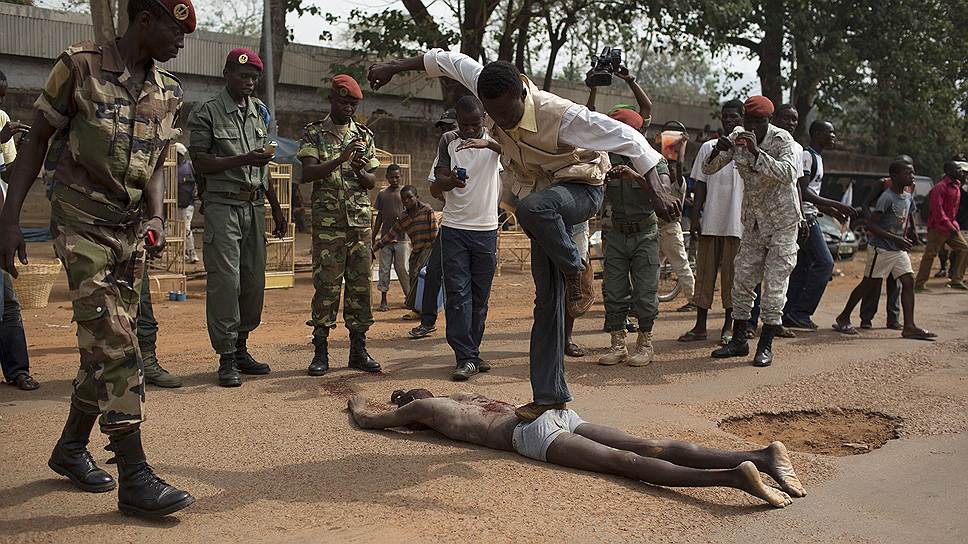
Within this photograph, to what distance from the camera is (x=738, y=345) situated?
25.9ft

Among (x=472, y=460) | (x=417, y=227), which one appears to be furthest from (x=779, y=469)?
(x=417, y=227)

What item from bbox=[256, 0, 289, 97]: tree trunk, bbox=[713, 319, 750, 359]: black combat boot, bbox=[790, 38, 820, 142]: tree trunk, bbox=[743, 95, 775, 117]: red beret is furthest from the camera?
bbox=[790, 38, 820, 142]: tree trunk

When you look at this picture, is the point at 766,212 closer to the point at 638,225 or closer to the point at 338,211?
the point at 638,225

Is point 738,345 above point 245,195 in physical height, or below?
below

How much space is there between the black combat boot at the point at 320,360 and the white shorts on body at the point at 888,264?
5735 mm

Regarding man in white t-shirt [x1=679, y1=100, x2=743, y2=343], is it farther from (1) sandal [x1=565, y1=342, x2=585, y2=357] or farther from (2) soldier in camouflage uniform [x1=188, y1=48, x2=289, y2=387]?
(2) soldier in camouflage uniform [x1=188, y1=48, x2=289, y2=387]

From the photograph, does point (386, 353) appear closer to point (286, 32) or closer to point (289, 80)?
point (286, 32)

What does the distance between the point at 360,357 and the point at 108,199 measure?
3220 mm

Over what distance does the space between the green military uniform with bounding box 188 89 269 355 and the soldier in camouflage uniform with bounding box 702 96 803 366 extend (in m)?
3.55

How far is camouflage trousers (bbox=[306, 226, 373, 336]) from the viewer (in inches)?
261

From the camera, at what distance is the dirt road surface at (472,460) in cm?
384

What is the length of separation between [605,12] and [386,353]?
11605 millimetres

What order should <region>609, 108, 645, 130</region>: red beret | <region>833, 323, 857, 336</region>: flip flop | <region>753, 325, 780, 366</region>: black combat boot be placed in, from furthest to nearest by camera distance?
<region>833, 323, 857, 336</region>: flip flop → <region>753, 325, 780, 366</region>: black combat boot → <region>609, 108, 645, 130</region>: red beret

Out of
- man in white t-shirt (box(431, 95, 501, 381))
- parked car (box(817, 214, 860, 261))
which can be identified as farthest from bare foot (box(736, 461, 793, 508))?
parked car (box(817, 214, 860, 261))
